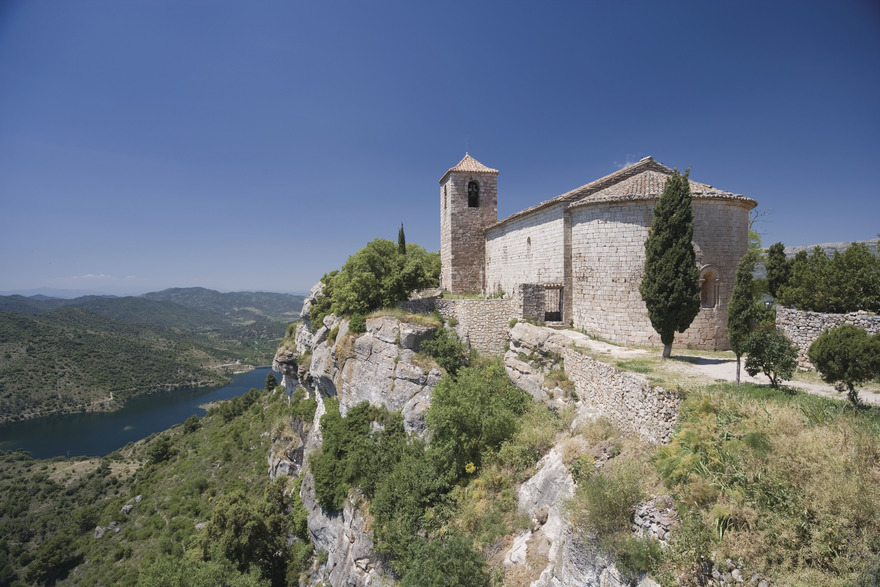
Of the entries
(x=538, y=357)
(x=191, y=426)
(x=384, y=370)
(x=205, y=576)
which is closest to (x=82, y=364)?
(x=191, y=426)

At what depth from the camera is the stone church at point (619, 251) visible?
47.9 feet

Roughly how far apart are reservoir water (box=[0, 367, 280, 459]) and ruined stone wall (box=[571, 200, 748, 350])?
104 m

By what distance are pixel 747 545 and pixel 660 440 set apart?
316 cm

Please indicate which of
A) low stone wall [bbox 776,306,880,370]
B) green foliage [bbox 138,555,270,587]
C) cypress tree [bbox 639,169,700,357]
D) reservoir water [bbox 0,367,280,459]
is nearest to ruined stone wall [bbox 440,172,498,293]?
cypress tree [bbox 639,169,700,357]

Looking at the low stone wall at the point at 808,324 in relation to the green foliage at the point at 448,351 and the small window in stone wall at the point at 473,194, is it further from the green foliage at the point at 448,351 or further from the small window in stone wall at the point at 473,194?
the small window in stone wall at the point at 473,194

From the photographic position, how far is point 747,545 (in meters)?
4.91

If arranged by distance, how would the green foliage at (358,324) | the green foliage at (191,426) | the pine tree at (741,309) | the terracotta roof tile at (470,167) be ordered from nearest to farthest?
the pine tree at (741,309), the green foliage at (358,324), the terracotta roof tile at (470,167), the green foliage at (191,426)

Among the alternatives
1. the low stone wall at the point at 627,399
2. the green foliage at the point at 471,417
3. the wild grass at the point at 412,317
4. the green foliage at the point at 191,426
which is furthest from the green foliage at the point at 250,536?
the green foliage at the point at 191,426

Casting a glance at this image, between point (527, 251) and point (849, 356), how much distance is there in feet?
45.5

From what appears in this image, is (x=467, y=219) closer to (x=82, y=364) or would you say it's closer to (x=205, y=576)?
(x=205, y=576)

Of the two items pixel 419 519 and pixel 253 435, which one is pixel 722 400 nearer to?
pixel 419 519

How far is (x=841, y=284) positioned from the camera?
11.8 m

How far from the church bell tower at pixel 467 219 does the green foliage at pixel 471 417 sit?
11.3 m

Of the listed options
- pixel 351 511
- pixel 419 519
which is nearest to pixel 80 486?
pixel 351 511
